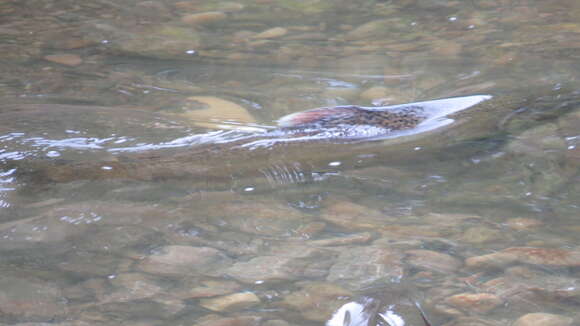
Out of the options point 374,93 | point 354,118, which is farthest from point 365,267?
point 374,93

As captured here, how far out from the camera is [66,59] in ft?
14.5

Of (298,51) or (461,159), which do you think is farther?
(298,51)

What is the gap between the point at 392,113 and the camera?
344 cm

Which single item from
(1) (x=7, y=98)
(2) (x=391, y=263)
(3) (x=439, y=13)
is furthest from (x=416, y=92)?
(1) (x=7, y=98)

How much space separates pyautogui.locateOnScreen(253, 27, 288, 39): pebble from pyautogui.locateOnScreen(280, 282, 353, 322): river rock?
11.3 ft

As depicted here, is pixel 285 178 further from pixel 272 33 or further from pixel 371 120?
pixel 272 33

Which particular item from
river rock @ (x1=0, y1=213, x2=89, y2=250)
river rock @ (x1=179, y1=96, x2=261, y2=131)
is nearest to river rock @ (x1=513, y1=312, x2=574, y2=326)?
river rock @ (x1=0, y1=213, x2=89, y2=250)

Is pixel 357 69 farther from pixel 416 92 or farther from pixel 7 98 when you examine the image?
pixel 7 98

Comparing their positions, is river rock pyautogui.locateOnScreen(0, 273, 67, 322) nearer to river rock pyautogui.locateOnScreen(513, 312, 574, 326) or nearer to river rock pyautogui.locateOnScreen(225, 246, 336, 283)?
river rock pyautogui.locateOnScreen(225, 246, 336, 283)

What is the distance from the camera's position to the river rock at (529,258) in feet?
6.23

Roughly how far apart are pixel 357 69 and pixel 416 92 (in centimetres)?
56

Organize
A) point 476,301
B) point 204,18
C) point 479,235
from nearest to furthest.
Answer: point 476,301, point 479,235, point 204,18

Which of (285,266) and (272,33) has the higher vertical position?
(272,33)

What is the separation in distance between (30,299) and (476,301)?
126cm
